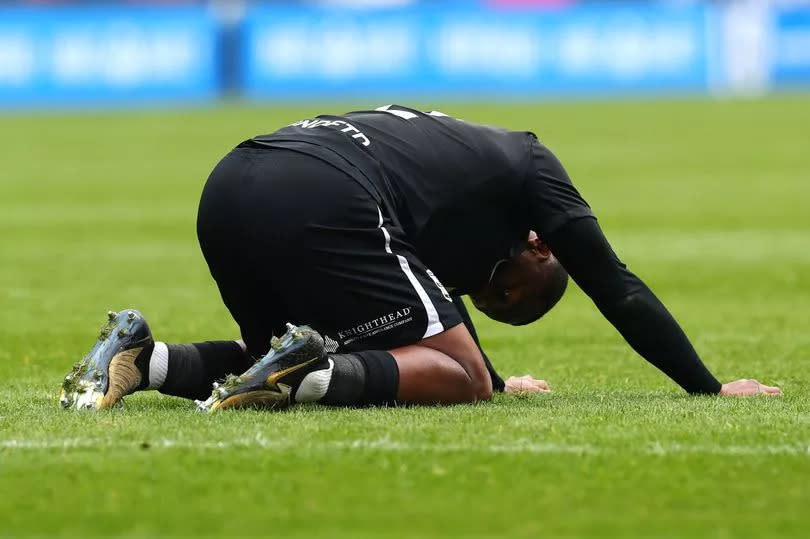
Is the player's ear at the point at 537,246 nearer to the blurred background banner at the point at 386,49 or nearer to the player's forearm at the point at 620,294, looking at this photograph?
the player's forearm at the point at 620,294

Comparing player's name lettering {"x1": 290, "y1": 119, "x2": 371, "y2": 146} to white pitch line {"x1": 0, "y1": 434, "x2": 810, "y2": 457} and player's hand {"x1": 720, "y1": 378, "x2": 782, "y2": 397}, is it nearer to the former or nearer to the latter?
white pitch line {"x1": 0, "y1": 434, "x2": 810, "y2": 457}

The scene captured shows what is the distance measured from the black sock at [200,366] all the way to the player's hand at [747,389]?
1796 millimetres

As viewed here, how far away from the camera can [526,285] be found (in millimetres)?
6281

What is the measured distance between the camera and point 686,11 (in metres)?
33.4

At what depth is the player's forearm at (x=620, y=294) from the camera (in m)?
5.89

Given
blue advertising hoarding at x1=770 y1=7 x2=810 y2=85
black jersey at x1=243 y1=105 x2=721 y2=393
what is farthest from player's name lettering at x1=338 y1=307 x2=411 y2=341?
blue advertising hoarding at x1=770 y1=7 x2=810 y2=85

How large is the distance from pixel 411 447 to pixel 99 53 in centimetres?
2993

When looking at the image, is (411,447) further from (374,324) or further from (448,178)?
(448,178)

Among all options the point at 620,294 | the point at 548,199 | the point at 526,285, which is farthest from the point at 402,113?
the point at 620,294

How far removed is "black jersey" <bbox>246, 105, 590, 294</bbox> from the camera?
5.86m

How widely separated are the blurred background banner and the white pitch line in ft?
93.3

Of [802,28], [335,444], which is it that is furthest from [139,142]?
[335,444]

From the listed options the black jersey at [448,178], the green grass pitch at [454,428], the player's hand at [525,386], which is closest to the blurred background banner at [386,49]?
the green grass pitch at [454,428]

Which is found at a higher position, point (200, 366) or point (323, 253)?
point (323, 253)
